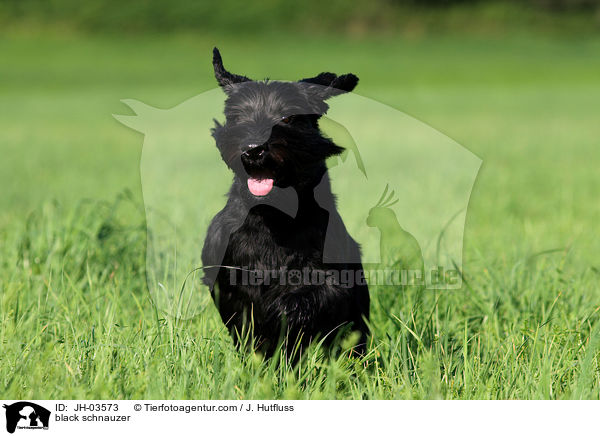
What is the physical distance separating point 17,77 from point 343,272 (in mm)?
38669

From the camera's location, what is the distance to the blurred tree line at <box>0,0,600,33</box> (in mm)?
46906

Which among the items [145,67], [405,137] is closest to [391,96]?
[405,137]

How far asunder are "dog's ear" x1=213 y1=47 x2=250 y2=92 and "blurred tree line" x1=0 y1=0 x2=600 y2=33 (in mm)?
43246

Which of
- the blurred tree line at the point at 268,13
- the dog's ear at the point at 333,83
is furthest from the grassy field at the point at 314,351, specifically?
the blurred tree line at the point at 268,13

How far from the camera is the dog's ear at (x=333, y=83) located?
3.33 metres

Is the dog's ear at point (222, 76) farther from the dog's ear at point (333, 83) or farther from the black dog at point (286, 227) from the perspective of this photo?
the dog's ear at point (333, 83)

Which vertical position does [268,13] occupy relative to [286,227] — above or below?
above

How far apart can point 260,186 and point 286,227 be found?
1.01 feet

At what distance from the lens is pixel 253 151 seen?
10.2 feet

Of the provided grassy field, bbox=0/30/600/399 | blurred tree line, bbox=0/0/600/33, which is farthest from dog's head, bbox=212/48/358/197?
blurred tree line, bbox=0/0/600/33

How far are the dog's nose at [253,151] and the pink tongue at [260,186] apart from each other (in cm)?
12

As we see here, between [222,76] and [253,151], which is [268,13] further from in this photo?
[253,151]

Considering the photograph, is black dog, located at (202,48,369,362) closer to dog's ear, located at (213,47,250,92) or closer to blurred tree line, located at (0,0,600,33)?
dog's ear, located at (213,47,250,92)

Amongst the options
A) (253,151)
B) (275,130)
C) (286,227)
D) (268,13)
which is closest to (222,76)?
(275,130)
